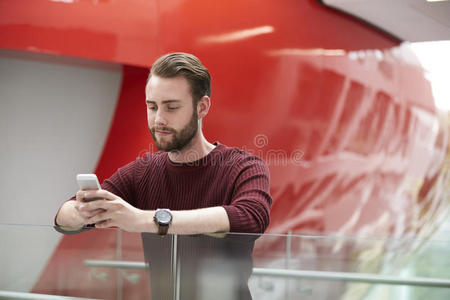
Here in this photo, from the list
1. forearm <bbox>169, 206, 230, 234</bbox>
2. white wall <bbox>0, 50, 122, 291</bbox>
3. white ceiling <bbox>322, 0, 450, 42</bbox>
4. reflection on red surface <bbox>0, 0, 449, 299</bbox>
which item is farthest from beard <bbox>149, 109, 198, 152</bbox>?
white ceiling <bbox>322, 0, 450, 42</bbox>

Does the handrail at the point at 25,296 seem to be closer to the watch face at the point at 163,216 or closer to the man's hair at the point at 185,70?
the watch face at the point at 163,216

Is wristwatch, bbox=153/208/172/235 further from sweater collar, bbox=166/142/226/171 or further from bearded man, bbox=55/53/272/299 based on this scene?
sweater collar, bbox=166/142/226/171

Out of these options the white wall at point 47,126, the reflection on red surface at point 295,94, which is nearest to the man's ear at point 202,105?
the reflection on red surface at point 295,94

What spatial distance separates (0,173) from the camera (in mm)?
3367

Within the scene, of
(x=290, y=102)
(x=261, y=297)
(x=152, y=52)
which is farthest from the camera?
(x=290, y=102)

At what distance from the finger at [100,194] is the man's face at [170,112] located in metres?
0.32

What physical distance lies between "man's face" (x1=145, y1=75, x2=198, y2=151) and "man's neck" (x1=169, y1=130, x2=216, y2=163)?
2cm

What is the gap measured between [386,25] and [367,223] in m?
1.88

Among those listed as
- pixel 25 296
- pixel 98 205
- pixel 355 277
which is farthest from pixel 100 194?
pixel 355 277

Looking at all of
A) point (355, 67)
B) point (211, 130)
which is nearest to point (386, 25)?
point (355, 67)

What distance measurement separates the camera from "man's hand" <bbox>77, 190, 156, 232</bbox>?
4.34 ft

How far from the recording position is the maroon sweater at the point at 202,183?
156 centimetres

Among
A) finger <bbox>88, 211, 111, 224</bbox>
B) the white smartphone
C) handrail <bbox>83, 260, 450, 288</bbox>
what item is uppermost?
the white smartphone

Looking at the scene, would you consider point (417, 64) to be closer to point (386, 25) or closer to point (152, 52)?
point (386, 25)
